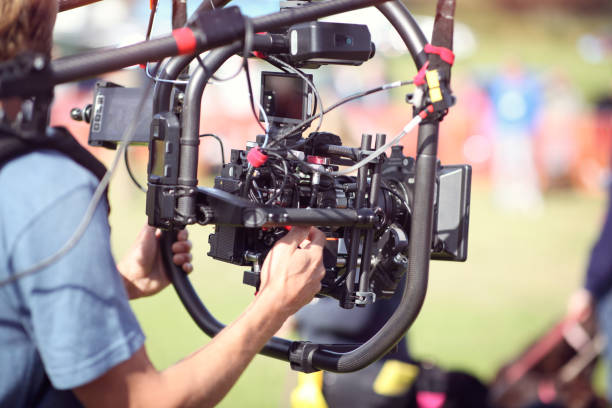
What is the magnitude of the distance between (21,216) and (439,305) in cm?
553

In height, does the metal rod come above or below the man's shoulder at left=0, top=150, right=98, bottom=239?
above

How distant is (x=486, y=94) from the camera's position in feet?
51.4

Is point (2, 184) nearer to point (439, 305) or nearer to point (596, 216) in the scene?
point (439, 305)

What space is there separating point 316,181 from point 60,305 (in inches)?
28.4

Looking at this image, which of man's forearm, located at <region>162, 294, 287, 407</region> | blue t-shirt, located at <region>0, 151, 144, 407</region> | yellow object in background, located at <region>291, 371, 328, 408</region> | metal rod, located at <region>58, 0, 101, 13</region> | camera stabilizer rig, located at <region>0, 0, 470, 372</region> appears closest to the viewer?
blue t-shirt, located at <region>0, 151, 144, 407</region>

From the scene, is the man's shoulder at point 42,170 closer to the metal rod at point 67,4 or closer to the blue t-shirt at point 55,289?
the blue t-shirt at point 55,289

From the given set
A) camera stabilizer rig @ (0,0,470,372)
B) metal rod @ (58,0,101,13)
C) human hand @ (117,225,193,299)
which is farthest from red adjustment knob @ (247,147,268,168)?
metal rod @ (58,0,101,13)

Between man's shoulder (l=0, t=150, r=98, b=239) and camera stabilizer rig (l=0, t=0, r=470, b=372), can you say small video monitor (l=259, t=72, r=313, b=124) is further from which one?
man's shoulder (l=0, t=150, r=98, b=239)

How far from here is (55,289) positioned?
1266mm

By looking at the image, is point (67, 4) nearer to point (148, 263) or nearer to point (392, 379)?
point (148, 263)

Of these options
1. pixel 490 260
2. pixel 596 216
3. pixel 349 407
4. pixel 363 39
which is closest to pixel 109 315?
pixel 363 39

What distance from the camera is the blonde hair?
1331 mm

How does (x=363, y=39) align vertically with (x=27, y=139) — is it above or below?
above

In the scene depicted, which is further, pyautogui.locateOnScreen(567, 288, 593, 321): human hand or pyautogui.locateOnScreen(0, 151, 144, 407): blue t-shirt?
pyautogui.locateOnScreen(567, 288, 593, 321): human hand
